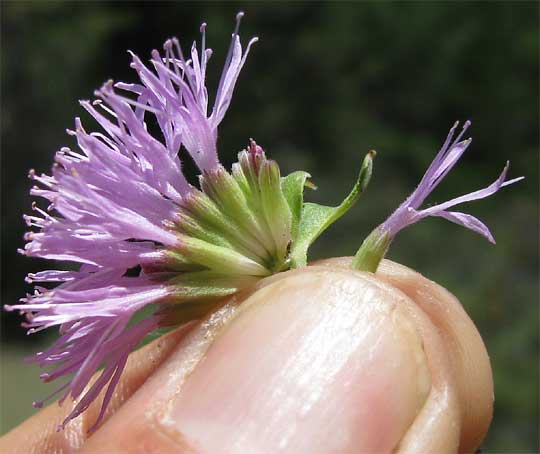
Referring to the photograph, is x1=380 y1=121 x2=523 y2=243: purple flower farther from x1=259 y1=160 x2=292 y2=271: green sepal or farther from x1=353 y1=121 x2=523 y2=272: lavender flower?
x1=259 y1=160 x2=292 y2=271: green sepal

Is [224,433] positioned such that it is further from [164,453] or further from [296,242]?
[296,242]

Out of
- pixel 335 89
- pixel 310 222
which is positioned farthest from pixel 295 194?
pixel 335 89

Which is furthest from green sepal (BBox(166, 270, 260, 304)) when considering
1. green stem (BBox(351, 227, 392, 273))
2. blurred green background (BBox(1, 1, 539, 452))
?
blurred green background (BBox(1, 1, 539, 452))

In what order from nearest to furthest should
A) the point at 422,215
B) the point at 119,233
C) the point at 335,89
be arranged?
the point at 119,233 → the point at 422,215 → the point at 335,89

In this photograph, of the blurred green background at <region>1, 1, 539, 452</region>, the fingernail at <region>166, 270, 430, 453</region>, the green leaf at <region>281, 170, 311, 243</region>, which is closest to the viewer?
the fingernail at <region>166, 270, 430, 453</region>

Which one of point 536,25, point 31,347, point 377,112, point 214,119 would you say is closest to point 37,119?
point 31,347

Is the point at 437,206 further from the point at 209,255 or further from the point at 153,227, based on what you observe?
the point at 153,227

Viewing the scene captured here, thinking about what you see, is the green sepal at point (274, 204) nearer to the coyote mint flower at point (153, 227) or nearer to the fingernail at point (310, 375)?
the coyote mint flower at point (153, 227)
